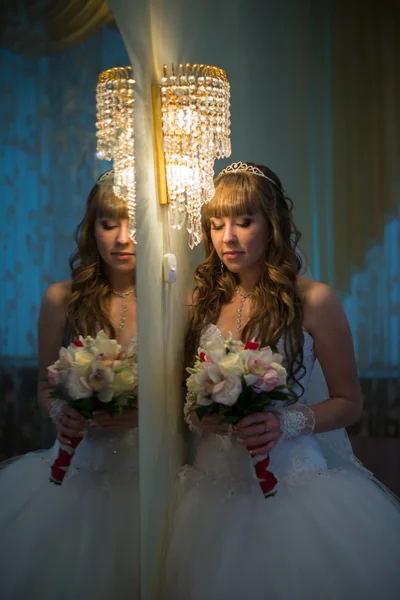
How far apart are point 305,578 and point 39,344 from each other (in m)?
1.05

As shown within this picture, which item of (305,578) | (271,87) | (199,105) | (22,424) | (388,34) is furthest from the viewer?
(388,34)

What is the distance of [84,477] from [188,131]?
1.12 m

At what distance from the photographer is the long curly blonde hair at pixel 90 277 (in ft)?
4.37

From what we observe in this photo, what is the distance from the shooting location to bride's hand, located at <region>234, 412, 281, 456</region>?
1963 mm

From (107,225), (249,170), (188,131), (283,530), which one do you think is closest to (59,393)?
(107,225)

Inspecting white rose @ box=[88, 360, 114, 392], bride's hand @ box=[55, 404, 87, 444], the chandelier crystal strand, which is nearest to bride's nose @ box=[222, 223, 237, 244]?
the chandelier crystal strand

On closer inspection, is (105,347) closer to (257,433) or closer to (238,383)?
(238,383)

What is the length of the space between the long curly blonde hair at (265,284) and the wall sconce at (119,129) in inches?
24.8

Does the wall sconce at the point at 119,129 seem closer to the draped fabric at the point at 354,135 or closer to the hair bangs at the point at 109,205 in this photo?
the hair bangs at the point at 109,205

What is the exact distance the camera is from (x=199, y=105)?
6.86ft

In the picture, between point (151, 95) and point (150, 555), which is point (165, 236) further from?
point (150, 555)

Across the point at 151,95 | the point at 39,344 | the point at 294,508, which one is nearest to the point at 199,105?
the point at 151,95

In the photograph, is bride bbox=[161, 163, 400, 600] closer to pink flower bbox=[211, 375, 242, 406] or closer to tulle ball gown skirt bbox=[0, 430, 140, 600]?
pink flower bbox=[211, 375, 242, 406]

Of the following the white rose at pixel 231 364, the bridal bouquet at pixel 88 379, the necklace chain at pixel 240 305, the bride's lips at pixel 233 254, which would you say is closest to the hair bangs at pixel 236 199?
the bride's lips at pixel 233 254
